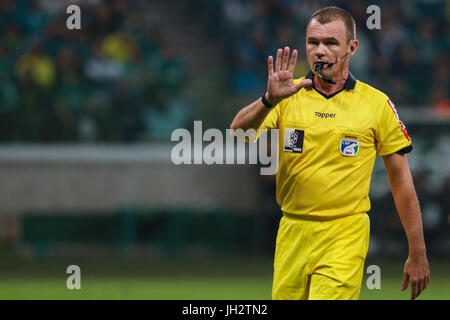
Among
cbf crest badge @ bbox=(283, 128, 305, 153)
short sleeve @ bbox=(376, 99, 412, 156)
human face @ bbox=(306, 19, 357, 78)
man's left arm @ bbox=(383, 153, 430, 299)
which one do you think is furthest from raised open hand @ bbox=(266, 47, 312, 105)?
man's left arm @ bbox=(383, 153, 430, 299)

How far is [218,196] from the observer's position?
55.5ft

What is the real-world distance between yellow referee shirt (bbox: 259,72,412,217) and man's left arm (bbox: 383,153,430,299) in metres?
0.12

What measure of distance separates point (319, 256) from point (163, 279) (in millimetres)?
7270

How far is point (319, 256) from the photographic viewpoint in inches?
226

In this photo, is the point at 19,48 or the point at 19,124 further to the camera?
the point at 19,48

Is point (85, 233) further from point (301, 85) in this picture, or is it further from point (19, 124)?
point (301, 85)

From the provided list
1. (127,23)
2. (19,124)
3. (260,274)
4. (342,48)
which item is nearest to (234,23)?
(127,23)

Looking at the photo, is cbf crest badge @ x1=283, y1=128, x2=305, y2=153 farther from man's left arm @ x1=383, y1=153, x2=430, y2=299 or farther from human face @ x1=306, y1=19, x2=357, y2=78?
man's left arm @ x1=383, y1=153, x2=430, y2=299

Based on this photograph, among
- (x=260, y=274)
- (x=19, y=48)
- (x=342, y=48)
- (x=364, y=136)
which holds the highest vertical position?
(x=19, y=48)

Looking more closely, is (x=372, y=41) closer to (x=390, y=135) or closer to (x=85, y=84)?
(x=85, y=84)

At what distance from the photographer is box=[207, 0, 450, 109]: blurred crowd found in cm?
1692

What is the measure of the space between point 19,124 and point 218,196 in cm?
364

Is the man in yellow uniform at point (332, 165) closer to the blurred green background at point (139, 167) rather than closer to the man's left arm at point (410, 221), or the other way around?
the man's left arm at point (410, 221)

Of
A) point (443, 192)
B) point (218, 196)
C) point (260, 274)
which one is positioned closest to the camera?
point (260, 274)
